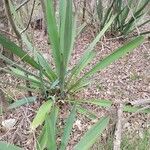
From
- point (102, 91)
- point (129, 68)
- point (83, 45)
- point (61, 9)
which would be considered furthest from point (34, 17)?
point (61, 9)

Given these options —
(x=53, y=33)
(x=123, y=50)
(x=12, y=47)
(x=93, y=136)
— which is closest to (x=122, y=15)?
(x=123, y=50)

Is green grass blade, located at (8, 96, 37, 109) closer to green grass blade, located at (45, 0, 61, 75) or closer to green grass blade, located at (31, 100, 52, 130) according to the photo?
green grass blade, located at (31, 100, 52, 130)

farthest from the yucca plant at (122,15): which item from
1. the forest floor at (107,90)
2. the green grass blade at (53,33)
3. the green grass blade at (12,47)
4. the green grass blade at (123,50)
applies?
the green grass blade at (12,47)

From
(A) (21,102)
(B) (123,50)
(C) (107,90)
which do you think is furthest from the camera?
(C) (107,90)

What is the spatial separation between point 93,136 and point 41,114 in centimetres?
72

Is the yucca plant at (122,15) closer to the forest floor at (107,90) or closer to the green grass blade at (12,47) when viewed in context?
the forest floor at (107,90)

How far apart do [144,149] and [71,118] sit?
531 mm

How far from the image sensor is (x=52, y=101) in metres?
2.64

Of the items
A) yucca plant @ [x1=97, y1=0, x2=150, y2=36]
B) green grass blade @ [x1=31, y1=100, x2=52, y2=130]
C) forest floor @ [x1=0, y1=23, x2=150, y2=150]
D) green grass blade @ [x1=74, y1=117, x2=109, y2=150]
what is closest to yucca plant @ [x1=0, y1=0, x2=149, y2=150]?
green grass blade @ [x1=31, y1=100, x2=52, y2=130]

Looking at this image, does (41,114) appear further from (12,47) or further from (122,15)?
(122,15)

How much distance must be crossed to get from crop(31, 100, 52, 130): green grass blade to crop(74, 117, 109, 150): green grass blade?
1.71ft

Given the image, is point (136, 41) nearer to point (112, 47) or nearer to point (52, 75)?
point (52, 75)

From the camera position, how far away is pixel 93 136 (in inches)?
69.1

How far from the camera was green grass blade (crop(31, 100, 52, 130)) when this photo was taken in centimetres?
231
